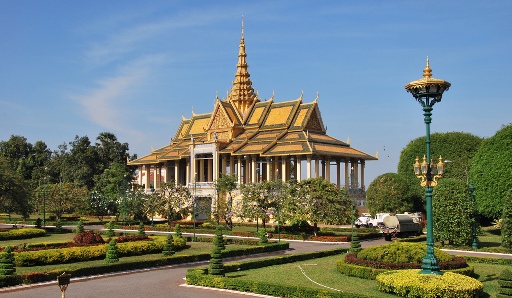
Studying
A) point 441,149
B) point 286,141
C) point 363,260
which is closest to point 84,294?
point 363,260

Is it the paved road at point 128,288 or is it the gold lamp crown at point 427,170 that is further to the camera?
the paved road at point 128,288

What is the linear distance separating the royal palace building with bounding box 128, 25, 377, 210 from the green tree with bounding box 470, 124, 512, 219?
1451 cm

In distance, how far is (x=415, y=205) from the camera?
55938 millimetres

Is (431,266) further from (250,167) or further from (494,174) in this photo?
(250,167)

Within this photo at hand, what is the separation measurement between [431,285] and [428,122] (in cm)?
500

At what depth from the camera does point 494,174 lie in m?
40.8

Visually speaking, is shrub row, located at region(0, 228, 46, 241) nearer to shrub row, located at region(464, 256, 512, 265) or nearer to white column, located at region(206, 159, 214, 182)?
white column, located at region(206, 159, 214, 182)

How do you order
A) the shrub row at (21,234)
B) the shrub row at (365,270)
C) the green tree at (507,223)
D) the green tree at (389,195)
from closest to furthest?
the shrub row at (365,270) → the green tree at (507,223) → the shrub row at (21,234) → the green tree at (389,195)

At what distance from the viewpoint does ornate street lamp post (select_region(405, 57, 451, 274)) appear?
17.1 meters

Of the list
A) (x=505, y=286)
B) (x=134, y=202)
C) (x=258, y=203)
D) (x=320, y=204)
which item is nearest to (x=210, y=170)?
(x=134, y=202)

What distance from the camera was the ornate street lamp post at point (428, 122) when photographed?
1709 centimetres

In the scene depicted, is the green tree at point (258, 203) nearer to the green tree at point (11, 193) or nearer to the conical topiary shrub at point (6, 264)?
the green tree at point (11, 193)

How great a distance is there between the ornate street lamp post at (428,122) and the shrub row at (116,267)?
12.0 m

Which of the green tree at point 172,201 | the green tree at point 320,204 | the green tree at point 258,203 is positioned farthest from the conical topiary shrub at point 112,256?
the green tree at point 172,201
